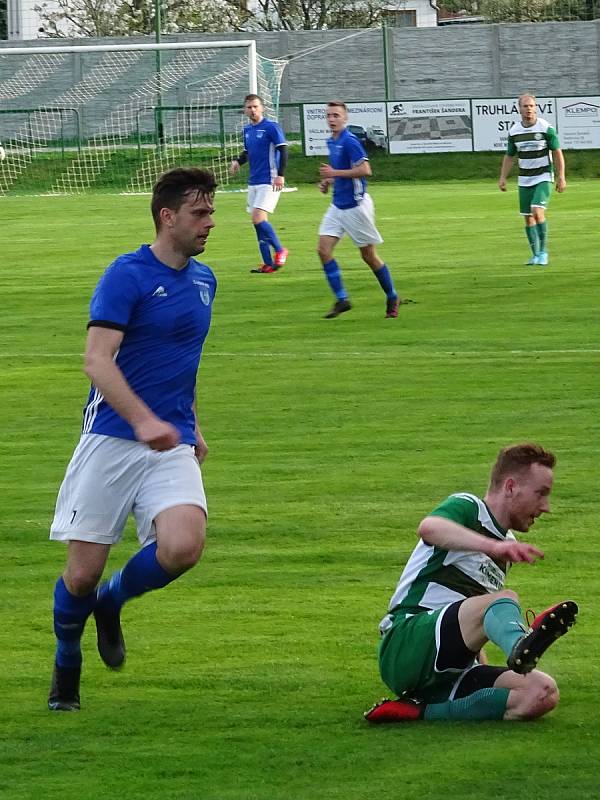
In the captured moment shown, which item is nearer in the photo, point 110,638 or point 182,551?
point 182,551

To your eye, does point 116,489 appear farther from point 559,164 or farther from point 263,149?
point 263,149

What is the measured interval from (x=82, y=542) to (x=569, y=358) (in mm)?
9046

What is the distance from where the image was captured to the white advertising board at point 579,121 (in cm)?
4112

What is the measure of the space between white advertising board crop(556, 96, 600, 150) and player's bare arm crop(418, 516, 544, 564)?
1431 inches

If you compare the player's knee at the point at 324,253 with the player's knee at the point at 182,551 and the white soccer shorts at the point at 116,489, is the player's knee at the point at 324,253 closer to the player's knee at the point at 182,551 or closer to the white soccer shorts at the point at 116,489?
the white soccer shorts at the point at 116,489

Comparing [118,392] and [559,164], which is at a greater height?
[118,392]

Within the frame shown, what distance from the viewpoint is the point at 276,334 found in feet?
54.3

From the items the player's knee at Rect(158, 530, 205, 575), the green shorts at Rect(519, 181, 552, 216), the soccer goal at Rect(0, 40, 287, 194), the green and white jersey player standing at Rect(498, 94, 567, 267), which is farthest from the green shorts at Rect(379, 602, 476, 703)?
the soccer goal at Rect(0, 40, 287, 194)

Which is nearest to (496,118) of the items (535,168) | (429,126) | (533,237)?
(429,126)

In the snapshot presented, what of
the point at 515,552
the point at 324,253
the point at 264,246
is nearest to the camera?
the point at 515,552

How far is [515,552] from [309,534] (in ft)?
11.3

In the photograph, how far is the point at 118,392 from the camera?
5.85 metres

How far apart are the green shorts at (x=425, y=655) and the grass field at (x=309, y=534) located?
5.8 inches

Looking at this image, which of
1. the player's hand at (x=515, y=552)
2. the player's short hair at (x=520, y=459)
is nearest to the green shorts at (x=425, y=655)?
the player's hand at (x=515, y=552)
